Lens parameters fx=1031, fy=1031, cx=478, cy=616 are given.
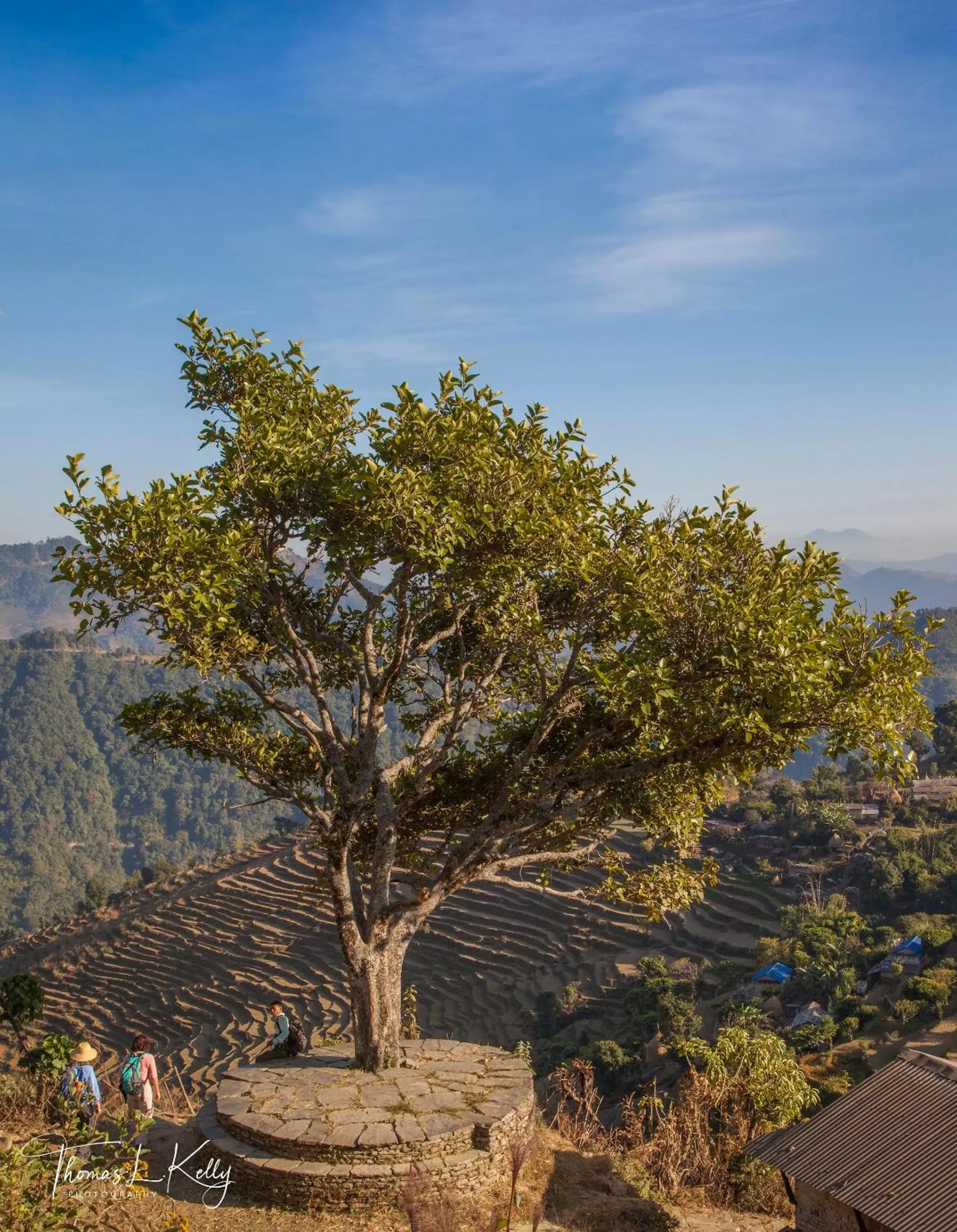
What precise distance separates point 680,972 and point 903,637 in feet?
99.0

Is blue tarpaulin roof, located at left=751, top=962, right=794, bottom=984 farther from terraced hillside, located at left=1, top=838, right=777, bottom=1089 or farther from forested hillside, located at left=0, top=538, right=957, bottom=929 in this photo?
forested hillside, located at left=0, top=538, right=957, bottom=929

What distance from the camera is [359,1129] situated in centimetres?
782

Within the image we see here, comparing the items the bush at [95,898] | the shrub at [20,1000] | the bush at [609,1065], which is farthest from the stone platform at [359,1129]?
the bush at [95,898]

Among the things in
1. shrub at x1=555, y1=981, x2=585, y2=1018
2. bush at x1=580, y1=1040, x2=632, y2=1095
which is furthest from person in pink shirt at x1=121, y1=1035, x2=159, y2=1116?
shrub at x1=555, y1=981, x2=585, y2=1018

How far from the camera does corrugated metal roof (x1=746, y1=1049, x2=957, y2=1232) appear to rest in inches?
288

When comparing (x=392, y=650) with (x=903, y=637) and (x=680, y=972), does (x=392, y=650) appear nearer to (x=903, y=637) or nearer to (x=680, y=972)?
(x=903, y=637)

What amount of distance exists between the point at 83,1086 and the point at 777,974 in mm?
27427

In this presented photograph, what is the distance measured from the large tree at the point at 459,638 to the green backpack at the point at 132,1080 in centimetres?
184

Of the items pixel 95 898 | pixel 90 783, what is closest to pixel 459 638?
pixel 95 898

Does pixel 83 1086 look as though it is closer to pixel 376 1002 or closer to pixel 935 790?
pixel 376 1002

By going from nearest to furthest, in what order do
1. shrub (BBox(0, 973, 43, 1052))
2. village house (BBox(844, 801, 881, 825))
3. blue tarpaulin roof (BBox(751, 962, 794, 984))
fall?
shrub (BBox(0, 973, 43, 1052)) → blue tarpaulin roof (BBox(751, 962, 794, 984)) → village house (BBox(844, 801, 881, 825))

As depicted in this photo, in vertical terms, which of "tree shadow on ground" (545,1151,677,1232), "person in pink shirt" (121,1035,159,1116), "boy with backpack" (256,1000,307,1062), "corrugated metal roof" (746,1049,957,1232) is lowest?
"tree shadow on ground" (545,1151,677,1232)

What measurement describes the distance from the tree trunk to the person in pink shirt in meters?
1.72

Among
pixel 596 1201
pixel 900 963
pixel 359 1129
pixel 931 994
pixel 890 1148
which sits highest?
pixel 359 1129
